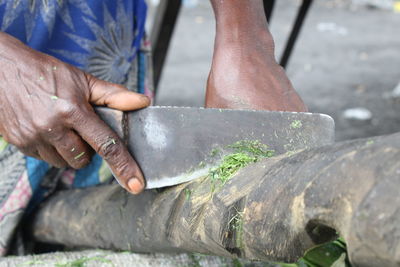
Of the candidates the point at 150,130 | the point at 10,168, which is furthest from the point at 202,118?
the point at 10,168

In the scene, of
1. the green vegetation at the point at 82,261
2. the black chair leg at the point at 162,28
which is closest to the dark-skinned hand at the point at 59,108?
the green vegetation at the point at 82,261

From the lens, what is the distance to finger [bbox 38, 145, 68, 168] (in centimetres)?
144

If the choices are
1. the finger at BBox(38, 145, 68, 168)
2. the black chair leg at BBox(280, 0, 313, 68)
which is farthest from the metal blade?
the black chair leg at BBox(280, 0, 313, 68)

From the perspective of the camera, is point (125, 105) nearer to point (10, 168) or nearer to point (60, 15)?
point (60, 15)

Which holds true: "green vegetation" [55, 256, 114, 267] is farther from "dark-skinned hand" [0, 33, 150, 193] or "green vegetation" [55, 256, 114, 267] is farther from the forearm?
the forearm

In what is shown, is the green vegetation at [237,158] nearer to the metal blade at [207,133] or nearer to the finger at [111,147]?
the metal blade at [207,133]

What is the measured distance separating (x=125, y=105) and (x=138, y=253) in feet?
1.75

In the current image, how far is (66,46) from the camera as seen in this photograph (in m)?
1.71


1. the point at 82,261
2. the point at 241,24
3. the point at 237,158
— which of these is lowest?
the point at 82,261

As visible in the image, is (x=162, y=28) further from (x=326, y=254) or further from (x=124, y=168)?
(x=326, y=254)

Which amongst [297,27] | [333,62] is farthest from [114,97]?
[333,62]

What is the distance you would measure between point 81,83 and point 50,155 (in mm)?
216

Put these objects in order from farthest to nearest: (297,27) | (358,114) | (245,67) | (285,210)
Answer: (358,114) < (297,27) < (245,67) < (285,210)

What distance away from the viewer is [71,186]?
1.99m
